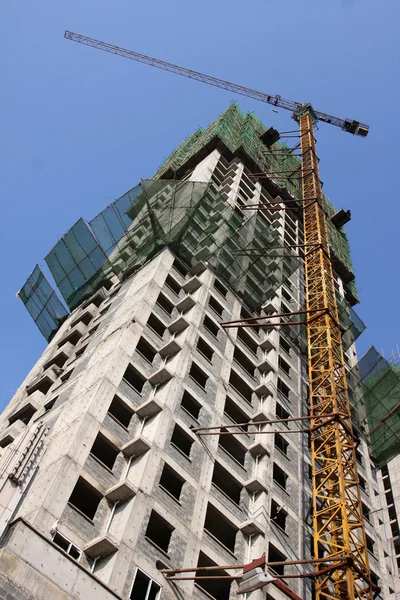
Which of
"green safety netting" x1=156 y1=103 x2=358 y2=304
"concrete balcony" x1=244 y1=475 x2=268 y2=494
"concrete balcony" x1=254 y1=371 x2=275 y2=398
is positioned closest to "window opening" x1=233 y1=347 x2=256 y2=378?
"concrete balcony" x1=254 y1=371 x2=275 y2=398

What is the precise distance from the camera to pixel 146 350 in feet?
99.1

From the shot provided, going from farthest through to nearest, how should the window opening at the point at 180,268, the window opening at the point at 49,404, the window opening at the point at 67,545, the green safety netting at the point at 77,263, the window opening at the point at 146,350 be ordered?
the green safety netting at the point at 77,263
the window opening at the point at 180,268
the window opening at the point at 146,350
the window opening at the point at 49,404
the window opening at the point at 67,545

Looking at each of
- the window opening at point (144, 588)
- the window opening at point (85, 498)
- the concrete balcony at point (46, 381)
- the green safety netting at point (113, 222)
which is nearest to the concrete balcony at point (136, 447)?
the window opening at point (85, 498)

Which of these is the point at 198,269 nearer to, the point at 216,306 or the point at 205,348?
the point at 216,306

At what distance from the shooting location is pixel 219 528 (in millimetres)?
26406

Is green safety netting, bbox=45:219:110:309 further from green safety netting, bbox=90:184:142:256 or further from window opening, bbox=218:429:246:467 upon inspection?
window opening, bbox=218:429:246:467

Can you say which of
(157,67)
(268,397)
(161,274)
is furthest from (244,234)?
(157,67)

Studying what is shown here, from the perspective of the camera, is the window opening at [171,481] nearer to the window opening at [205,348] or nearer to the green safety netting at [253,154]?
the window opening at [205,348]

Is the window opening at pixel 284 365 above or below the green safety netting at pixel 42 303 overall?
below

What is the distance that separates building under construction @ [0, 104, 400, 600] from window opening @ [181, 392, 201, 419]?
0.06 metres

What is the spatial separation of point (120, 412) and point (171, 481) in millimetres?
3268

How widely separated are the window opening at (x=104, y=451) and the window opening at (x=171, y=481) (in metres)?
1.89

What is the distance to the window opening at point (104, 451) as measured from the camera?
957 inches

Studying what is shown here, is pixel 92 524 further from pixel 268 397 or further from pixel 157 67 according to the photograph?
pixel 157 67
